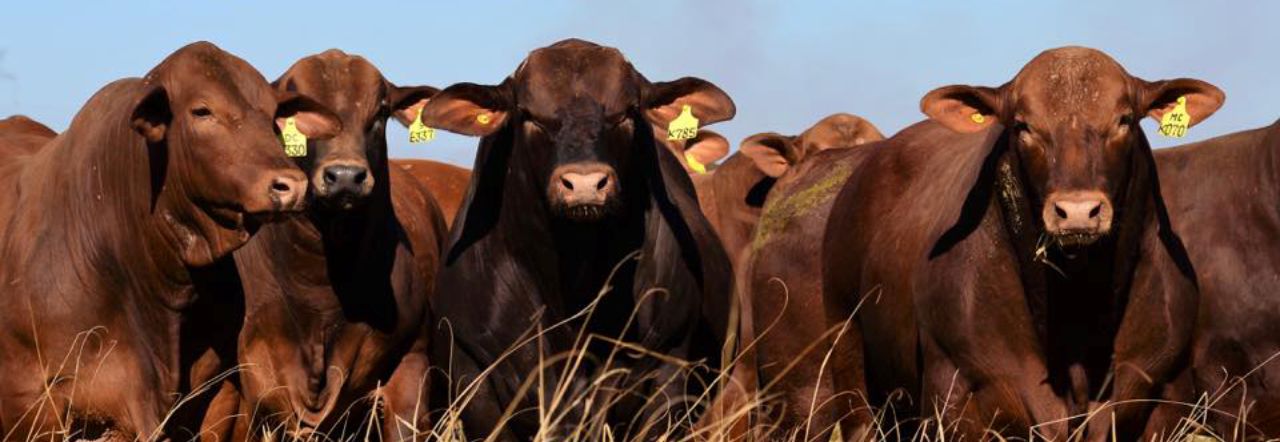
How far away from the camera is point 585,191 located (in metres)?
9.74

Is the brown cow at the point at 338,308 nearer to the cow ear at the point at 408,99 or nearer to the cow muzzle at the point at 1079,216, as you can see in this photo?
the cow ear at the point at 408,99

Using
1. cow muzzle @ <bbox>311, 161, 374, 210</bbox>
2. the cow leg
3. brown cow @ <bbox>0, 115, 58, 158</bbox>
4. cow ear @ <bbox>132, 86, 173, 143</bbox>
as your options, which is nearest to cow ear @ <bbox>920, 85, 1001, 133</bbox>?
cow muzzle @ <bbox>311, 161, 374, 210</bbox>

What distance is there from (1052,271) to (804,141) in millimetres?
7802

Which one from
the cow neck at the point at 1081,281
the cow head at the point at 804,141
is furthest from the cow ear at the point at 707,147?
the cow neck at the point at 1081,281

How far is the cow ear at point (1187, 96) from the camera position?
10211 mm

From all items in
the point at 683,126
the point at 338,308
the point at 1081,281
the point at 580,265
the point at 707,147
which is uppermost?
the point at 683,126

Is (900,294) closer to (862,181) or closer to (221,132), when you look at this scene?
(862,181)

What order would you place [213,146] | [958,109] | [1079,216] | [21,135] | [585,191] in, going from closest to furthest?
[1079,216] < [213,146] < [585,191] < [958,109] < [21,135]

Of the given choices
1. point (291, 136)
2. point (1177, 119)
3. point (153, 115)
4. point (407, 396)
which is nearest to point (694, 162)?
point (407, 396)

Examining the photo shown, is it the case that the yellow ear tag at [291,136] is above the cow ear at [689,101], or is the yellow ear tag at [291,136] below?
below

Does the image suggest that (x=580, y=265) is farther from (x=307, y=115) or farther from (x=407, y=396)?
(x=307, y=115)

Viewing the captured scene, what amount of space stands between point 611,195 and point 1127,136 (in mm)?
1859

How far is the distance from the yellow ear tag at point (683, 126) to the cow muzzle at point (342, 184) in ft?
3.98

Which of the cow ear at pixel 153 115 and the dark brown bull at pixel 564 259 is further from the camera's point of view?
the dark brown bull at pixel 564 259
